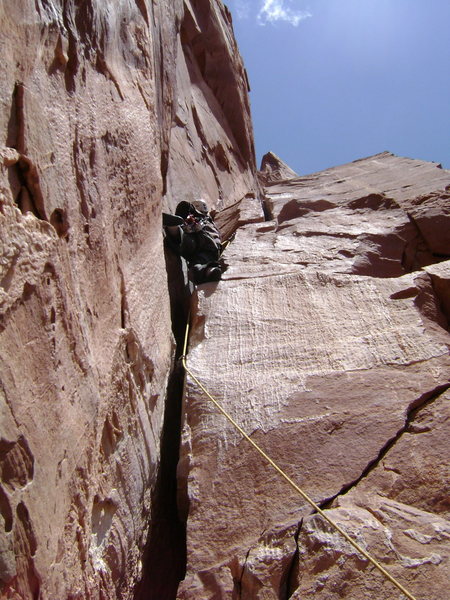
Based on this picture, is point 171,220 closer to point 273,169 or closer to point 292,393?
point 292,393

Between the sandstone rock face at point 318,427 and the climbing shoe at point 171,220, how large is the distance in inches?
24.0

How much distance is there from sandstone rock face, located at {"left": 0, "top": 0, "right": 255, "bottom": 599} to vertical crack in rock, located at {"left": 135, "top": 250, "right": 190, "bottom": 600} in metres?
0.08

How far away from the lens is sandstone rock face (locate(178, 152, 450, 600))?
7.48ft

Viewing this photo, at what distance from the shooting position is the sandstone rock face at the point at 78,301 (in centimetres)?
182

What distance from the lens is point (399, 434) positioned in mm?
2779

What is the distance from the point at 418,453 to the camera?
8.68 ft

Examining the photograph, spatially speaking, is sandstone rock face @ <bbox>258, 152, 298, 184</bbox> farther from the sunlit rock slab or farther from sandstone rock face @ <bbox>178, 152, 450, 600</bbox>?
the sunlit rock slab

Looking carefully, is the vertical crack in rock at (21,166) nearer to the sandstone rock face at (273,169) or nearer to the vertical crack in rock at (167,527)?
the vertical crack in rock at (167,527)

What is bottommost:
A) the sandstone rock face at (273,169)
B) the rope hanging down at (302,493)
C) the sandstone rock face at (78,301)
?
the rope hanging down at (302,493)

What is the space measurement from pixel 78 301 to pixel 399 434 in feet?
5.84

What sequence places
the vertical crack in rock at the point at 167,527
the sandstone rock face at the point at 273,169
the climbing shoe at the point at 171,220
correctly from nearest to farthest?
the vertical crack in rock at the point at 167,527 → the climbing shoe at the point at 171,220 → the sandstone rock face at the point at 273,169

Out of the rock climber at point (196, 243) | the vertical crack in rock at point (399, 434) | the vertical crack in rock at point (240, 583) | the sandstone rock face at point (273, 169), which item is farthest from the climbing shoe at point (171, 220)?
the sandstone rock face at point (273, 169)

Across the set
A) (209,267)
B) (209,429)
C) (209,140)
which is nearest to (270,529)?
(209,429)

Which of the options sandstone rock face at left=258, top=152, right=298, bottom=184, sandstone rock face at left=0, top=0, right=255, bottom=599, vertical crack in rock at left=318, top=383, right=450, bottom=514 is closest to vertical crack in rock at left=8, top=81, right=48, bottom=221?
sandstone rock face at left=0, top=0, right=255, bottom=599
